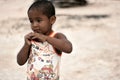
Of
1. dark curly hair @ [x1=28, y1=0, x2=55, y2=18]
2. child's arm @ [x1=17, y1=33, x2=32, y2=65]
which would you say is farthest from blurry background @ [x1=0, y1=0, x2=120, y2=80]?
dark curly hair @ [x1=28, y1=0, x2=55, y2=18]

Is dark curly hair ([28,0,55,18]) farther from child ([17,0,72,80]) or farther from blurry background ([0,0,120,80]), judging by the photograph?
blurry background ([0,0,120,80])

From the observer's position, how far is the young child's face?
9.90 feet

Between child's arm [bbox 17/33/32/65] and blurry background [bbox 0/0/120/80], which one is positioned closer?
child's arm [bbox 17/33/32/65]

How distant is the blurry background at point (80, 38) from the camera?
6266 millimetres

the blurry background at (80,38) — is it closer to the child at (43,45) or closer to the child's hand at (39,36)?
the child at (43,45)

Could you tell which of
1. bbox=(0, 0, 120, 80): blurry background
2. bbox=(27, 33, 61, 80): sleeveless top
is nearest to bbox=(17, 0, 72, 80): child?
bbox=(27, 33, 61, 80): sleeveless top

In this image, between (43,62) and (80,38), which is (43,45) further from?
(80,38)

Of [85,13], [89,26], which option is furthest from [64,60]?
[85,13]

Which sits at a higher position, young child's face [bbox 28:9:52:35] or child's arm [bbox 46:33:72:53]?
young child's face [bbox 28:9:52:35]

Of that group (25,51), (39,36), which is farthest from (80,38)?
(39,36)

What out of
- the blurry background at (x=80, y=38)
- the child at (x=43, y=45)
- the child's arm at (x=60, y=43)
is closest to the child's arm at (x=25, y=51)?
the child at (x=43, y=45)

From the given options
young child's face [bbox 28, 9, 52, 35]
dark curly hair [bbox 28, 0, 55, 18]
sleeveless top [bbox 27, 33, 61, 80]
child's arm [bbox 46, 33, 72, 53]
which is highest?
dark curly hair [bbox 28, 0, 55, 18]

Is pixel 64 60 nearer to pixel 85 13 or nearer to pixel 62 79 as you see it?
pixel 62 79

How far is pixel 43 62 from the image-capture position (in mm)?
3076
